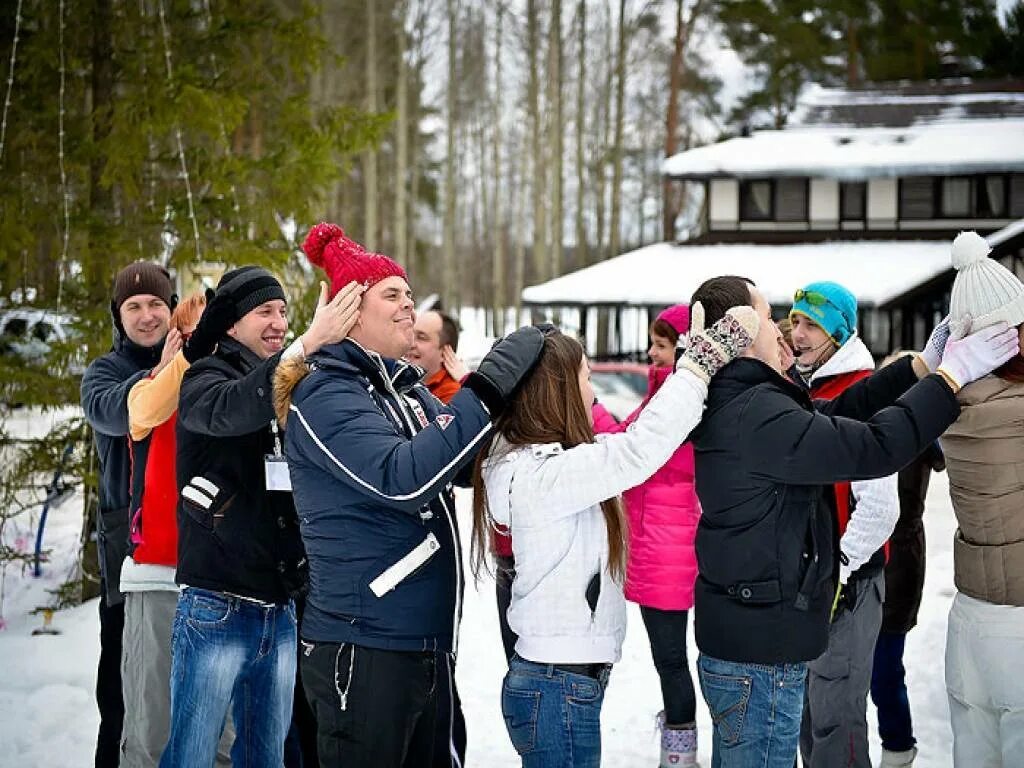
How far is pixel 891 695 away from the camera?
4645mm

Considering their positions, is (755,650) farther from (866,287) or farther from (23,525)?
(866,287)

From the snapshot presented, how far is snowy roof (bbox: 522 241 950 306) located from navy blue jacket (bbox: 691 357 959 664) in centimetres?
1890

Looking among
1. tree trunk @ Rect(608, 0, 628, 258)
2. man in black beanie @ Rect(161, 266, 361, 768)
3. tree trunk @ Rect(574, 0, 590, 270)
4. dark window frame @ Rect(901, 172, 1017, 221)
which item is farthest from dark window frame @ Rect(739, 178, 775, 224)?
man in black beanie @ Rect(161, 266, 361, 768)

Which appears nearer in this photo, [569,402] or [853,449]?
[853,449]

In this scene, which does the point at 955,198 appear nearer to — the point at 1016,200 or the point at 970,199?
the point at 970,199

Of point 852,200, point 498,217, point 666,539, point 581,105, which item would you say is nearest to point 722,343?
point 666,539

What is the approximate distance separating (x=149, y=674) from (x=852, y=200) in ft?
80.5

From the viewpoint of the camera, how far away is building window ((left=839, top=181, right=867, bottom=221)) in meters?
25.6

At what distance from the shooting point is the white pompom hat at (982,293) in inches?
116

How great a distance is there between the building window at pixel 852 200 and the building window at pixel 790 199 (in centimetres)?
87

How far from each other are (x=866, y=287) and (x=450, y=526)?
66.2 feet

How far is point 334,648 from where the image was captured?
284 cm

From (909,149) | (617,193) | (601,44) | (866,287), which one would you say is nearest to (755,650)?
(866,287)

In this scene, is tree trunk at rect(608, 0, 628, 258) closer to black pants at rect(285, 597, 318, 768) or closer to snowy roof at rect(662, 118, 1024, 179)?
snowy roof at rect(662, 118, 1024, 179)
